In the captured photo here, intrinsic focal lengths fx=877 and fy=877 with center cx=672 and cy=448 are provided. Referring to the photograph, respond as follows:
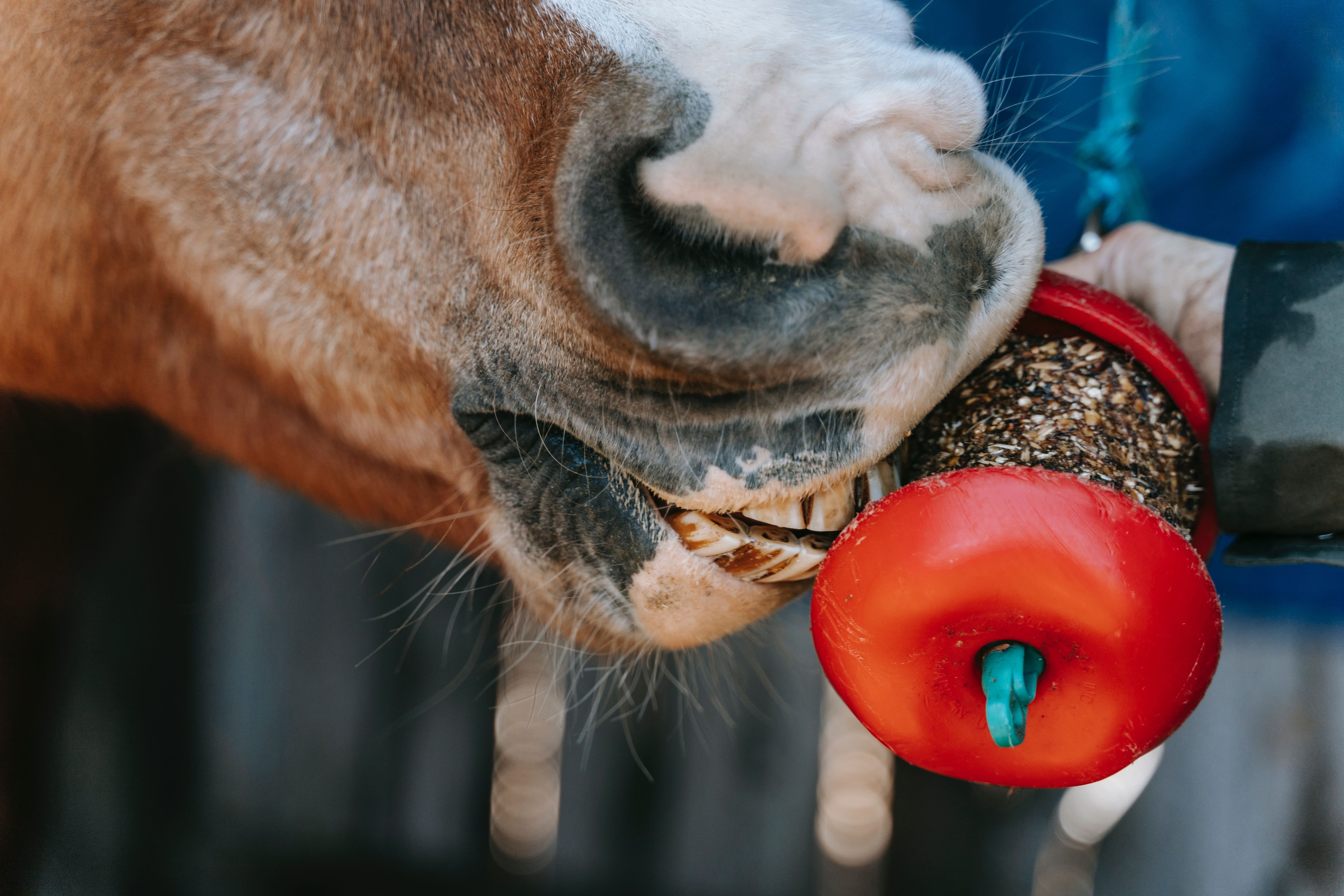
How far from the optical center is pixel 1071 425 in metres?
0.57

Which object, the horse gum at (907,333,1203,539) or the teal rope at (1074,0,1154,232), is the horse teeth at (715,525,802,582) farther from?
the teal rope at (1074,0,1154,232)

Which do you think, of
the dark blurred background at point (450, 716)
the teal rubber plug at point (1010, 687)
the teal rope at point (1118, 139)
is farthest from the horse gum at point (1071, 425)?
the dark blurred background at point (450, 716)

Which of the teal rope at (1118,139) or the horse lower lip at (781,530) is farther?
the teal rope at (1118,139)

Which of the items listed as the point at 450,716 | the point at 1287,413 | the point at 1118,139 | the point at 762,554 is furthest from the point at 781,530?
the point at 450,716

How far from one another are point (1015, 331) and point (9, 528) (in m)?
1.72

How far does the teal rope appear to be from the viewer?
35.6 inches

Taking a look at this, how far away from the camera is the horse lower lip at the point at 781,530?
625mm

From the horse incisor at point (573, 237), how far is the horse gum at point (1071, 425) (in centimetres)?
5

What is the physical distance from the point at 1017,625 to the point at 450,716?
201cm

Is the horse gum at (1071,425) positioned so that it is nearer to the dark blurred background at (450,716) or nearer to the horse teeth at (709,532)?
the horse teeth at (709,532)

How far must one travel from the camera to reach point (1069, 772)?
537 mm

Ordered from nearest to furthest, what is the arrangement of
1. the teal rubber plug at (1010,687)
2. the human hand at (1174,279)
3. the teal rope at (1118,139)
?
the teal rubber plug at (1010,687), the human hand at (1174,279), the teal rope at (1118,139)

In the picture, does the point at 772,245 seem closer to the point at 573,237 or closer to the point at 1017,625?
the point at 573,237

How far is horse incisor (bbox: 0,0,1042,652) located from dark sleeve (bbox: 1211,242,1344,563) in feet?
0.65
